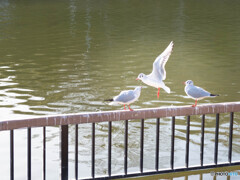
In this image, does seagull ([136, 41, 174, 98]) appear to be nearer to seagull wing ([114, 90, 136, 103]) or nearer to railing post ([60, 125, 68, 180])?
seagull wing ([114, 90, 136, 103])

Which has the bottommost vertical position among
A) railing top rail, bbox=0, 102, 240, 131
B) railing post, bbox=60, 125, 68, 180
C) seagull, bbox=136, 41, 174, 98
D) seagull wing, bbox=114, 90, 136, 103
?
railing post, bbox=60, 125, 68, 180

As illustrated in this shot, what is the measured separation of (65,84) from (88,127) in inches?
92.0

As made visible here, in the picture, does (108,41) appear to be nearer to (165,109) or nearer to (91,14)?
(91,14)

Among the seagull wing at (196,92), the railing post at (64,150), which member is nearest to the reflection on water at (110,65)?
the railing post at (64,150)

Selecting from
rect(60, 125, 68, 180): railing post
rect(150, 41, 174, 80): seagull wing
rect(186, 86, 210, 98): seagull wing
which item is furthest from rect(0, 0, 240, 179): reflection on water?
rect(150, 41, 174, 80): seagull wing

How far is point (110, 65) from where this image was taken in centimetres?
1014

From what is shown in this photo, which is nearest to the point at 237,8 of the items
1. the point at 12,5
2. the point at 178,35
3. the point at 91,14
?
the point at 91,14

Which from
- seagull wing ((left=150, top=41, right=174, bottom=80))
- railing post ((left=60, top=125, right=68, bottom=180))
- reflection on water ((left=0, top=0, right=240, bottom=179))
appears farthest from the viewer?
reflection on water ((left=0, top=0, right=240, bottom=179))

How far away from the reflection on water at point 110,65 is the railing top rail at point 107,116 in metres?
1.22

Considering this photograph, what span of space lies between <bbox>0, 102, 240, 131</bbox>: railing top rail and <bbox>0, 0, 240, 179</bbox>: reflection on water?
1.22 m

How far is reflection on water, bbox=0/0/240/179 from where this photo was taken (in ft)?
19.6

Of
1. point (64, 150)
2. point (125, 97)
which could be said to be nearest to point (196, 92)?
point (125, 97)

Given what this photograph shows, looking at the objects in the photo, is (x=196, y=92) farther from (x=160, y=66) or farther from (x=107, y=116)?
(x=107, y=116)

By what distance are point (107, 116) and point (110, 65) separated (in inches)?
247
